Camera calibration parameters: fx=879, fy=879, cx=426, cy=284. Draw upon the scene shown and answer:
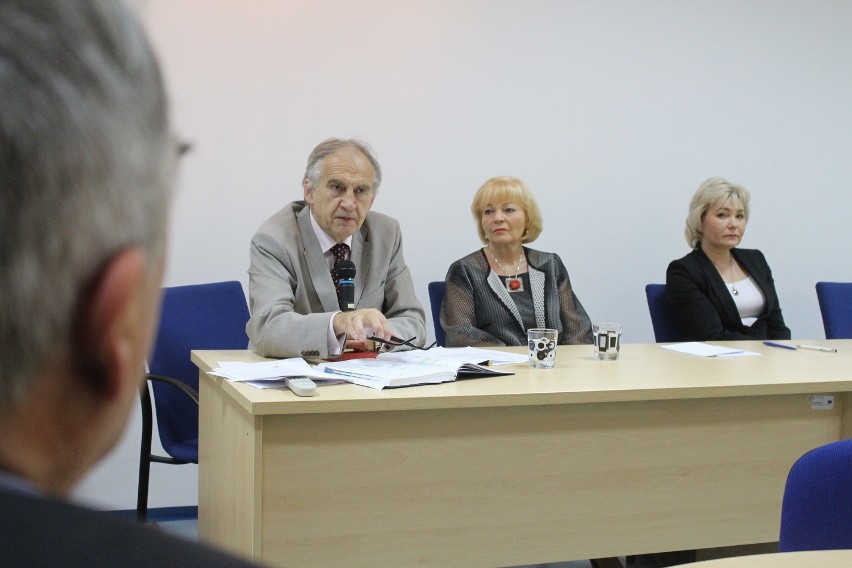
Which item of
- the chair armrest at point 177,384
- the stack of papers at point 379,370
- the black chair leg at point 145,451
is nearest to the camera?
the stack of papers at point 379,370

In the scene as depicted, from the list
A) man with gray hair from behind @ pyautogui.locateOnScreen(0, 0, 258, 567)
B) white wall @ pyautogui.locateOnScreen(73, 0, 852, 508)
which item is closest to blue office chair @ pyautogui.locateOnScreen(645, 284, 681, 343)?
white wall @ pyautogui.locateOnScreen(73, 0, 852, 508)

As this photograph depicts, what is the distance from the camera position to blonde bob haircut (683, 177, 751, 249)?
12.7 feet

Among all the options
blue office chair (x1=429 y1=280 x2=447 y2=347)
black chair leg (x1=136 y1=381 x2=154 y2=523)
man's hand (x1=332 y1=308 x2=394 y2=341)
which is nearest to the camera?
man's hand (x1=332 y1=308 x2=394 y2=341)

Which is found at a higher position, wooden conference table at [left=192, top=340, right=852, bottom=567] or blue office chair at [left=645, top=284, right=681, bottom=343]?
blue office chair at [left=645, top=284, right=681, bottom=343]

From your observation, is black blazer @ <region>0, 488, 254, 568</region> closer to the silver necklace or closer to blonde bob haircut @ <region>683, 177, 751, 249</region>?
the silver necklace

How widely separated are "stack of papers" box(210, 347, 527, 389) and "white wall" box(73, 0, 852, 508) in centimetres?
147

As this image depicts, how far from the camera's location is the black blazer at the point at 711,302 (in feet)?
11.8

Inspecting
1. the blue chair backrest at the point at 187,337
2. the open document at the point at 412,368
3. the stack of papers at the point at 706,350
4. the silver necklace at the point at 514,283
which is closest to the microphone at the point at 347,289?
the open document at the point at 412,368

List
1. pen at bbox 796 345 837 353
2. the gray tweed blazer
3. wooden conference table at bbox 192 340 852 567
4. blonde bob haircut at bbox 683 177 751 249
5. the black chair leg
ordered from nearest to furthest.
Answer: wooden conference table at bbox 192 340 852 567 → the black chair leg → pen at bbox 796 345 837 353 → the gray tweed blazer → blonde bob haircut at bbox 683 177 751 249

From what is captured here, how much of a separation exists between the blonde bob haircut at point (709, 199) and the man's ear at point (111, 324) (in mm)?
3773

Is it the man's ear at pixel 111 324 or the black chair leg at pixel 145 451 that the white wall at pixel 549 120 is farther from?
the man's ear at pixel 111 324

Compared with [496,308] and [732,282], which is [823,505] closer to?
[496,308]

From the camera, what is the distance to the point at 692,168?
4594 millimetres

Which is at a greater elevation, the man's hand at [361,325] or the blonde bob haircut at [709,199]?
the blonde bob haircut at [709,199]
